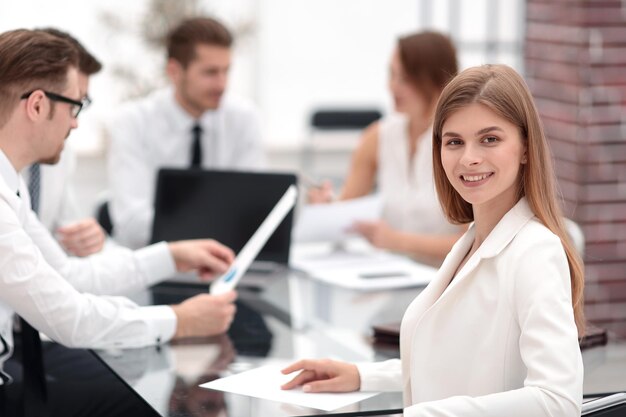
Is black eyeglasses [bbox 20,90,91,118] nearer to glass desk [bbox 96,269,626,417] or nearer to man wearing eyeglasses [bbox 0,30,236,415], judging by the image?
man wearing eyeglasses [bbox 0,30,236,415]

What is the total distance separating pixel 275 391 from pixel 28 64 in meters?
0.88

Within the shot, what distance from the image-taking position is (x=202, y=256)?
2.67 metres

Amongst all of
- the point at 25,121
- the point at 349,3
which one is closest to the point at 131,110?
the point at 25,121

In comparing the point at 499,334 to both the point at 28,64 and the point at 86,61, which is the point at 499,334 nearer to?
the point at 28,64

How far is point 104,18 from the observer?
6.01 metres

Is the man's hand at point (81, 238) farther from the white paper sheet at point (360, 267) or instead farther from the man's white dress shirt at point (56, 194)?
the white paper sheet at point (360, 267)

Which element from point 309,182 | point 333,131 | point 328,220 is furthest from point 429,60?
point 333,131

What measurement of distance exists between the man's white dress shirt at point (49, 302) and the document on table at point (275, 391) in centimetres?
32

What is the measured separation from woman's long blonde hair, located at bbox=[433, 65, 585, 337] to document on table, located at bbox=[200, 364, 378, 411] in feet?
1.45

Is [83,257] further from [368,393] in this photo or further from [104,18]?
[104,18]

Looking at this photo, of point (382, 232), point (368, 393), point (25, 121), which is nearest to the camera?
point (368, 393)

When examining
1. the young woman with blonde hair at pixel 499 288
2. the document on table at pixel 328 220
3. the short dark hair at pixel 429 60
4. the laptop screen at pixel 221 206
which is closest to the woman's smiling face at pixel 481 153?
the young woman with blonde hair at pixel 499 288

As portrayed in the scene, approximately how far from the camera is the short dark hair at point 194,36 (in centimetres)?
383

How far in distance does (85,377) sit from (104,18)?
3.98m
